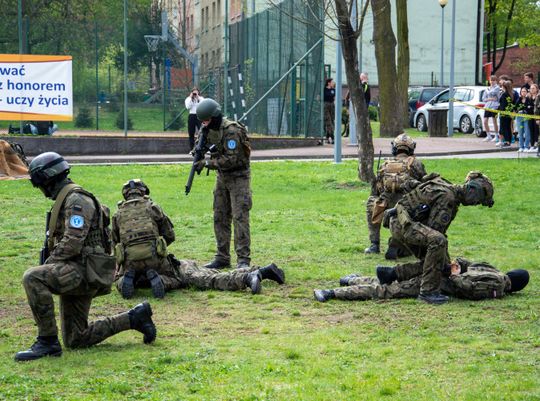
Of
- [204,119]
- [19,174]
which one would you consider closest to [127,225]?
[204,119]

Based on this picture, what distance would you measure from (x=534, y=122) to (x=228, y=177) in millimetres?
15397

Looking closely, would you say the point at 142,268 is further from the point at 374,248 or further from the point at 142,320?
the point at 374,248

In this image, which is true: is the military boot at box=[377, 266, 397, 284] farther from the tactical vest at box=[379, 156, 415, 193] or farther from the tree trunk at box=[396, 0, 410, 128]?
the tree trunk at box=[396, 0, 410, 128]

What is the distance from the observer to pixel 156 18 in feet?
104

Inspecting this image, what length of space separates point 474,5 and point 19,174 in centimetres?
4358

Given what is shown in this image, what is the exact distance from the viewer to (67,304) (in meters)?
8.02

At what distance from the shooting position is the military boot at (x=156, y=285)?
403 inches

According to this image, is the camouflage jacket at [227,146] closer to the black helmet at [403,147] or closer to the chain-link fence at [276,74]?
the black helmet at [403,147]

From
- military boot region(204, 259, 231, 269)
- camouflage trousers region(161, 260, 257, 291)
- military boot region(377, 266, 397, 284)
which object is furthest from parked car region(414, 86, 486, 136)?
military boot region(377, 266, 397, 284)

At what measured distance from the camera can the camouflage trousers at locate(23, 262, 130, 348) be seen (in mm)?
7723

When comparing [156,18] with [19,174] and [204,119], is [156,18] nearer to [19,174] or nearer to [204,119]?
[19,174]

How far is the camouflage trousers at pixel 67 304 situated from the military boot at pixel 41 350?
5cm

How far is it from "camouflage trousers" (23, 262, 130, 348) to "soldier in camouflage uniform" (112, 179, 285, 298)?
210 centimetres

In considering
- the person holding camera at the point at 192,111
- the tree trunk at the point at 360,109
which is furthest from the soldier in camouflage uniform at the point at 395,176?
the person holding camera at the point at 192,111
